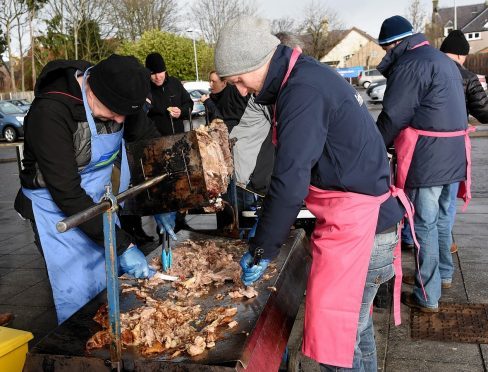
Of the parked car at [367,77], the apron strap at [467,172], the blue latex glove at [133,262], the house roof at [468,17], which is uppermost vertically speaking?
the house roof at [468,17]

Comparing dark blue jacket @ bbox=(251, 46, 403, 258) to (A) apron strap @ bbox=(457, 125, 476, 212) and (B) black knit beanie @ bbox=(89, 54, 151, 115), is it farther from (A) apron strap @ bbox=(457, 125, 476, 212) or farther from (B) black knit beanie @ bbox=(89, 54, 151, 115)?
(A) apron strap @ bbox=(457, 125, 476, 212)

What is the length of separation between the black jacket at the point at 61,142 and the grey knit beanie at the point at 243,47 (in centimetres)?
94

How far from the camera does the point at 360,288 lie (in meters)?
2.39

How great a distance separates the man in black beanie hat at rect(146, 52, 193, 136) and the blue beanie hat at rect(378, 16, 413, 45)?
3218 mm

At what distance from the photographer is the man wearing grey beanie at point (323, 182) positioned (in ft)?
6.98

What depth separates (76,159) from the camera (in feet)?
9.18

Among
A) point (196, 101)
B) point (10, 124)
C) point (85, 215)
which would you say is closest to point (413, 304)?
point (85, 215)

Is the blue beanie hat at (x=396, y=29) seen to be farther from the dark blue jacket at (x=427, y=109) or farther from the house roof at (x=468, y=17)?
the house roof at (x=468, y=17)

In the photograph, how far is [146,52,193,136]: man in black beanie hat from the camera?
664cm

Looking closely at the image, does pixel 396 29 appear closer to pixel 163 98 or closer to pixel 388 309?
pixel 388 309

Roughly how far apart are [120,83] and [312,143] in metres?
1.08

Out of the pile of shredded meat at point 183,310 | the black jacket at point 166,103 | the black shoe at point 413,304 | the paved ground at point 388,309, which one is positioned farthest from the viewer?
the black jacket at point 166,103

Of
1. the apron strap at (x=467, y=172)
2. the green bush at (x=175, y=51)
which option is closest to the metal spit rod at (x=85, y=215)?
the apron strap at (x=467, y=172)

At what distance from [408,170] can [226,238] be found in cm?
148
